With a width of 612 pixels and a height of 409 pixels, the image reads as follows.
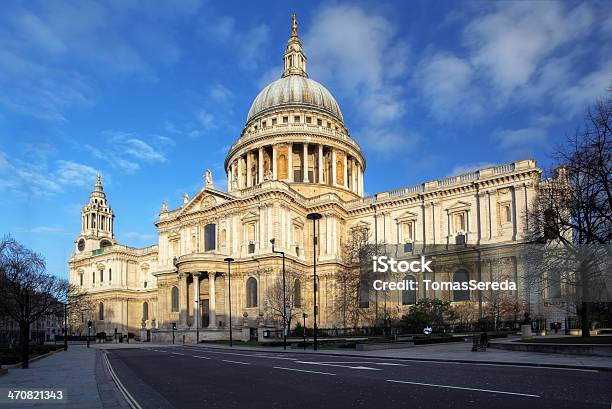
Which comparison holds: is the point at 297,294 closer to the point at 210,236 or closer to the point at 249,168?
the point at 210,236

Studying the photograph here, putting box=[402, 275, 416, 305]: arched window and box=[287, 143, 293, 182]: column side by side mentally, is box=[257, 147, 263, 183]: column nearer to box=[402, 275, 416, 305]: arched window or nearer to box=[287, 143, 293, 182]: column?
box=[287, 143, 293, 182]: column

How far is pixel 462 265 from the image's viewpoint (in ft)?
203

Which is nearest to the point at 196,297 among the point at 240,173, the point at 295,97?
the point at 240,173

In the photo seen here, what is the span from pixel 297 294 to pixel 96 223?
6246 cm

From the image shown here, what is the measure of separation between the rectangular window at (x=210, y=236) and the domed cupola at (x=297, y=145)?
10512 millimetres

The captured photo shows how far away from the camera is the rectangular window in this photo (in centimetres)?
7081

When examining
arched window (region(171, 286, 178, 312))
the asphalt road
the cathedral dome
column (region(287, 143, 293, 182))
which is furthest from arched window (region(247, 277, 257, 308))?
the asphalt road

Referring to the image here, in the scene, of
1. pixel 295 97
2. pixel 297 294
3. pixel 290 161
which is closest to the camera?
pixel 297 294

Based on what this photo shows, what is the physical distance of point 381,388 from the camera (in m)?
13.7

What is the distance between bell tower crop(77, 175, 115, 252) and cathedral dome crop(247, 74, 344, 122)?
132 feet

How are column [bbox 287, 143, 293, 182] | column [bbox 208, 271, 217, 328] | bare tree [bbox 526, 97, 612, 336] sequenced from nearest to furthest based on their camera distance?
bare tree [bbox 526, 97, 612, 336] < column [bbox 208, 271, 217, 328] < column [bbox 287, 143, 293, 182]

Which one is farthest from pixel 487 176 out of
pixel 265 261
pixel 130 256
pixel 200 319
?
pixel 130 256

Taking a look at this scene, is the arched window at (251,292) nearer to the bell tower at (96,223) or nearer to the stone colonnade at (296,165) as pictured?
the stone colonnade at (296,165)

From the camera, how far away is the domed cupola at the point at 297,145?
82875 millimetres
